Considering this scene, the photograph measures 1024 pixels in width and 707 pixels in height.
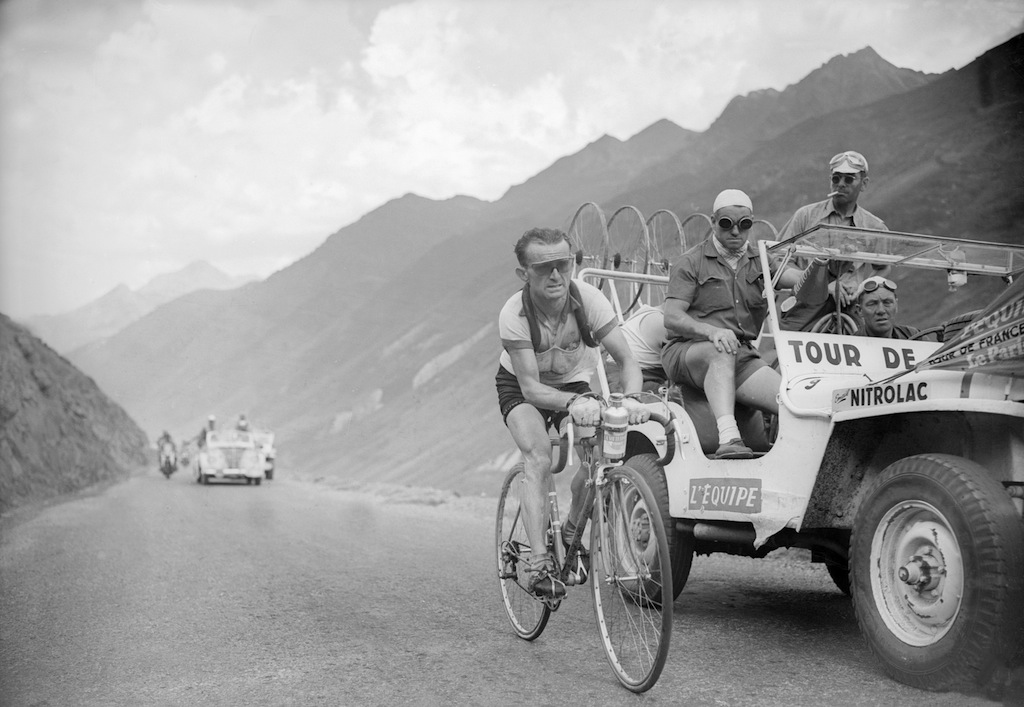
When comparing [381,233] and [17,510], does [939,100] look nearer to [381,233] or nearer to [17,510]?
[17,510]

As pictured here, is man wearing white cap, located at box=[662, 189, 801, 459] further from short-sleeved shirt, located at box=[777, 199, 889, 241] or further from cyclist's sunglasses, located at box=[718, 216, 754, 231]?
short-sleeved shirt, located at box=[777, 199, 889, 241]

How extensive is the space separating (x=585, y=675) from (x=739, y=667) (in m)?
0.77

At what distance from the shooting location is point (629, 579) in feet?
14.6

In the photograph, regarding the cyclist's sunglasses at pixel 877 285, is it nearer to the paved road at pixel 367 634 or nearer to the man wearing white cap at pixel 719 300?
the man wearing white cap at pixel 719 300

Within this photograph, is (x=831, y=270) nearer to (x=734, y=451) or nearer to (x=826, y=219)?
(x=826, y=219)

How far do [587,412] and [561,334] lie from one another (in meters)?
0.83

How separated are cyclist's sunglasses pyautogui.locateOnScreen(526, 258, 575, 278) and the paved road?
200 centimetres

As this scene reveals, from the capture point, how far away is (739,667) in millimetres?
4852

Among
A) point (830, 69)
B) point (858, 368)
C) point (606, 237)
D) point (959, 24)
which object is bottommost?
point (858, 368)

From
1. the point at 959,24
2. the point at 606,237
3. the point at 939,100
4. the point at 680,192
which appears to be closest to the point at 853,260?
the point at 606,237

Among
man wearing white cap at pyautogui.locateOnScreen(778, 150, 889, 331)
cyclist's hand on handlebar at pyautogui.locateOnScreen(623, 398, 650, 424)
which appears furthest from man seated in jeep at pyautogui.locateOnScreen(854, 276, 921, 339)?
cyclist's hand on handlebar at pyautogui.locateOnScreen(623, 398, 650, 424)

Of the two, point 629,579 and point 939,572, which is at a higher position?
point 939,572

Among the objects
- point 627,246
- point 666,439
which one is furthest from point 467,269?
point 666,439

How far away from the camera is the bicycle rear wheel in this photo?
5.43 m
